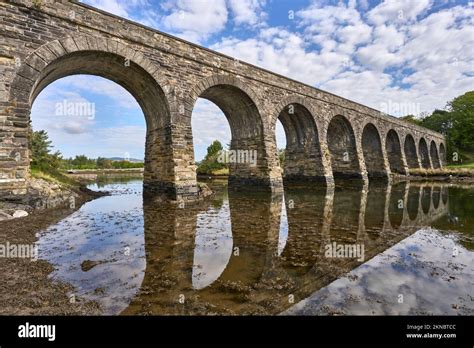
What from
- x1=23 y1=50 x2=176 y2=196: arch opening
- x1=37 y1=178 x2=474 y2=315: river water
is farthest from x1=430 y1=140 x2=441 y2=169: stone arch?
x1=23 y1=50 x2=176 y2=196: arch opening

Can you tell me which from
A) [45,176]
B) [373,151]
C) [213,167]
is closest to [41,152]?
[45,176]

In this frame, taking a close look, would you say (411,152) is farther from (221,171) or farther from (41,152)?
(41,152)

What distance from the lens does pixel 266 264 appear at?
425 cm

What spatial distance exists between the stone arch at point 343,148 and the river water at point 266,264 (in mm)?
14858

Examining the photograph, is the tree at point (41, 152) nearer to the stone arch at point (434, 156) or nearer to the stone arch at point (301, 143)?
the stone arch at point (301, 143)

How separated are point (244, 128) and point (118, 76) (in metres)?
7.40

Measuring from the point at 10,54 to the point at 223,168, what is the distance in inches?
947

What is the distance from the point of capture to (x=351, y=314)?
8.86 feet

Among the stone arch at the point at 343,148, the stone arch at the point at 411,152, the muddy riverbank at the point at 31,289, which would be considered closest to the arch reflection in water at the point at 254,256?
the muddy riverbank at the point at 31,289

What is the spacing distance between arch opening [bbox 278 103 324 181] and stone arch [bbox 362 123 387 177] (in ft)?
31.0

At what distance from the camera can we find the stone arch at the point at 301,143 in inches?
734

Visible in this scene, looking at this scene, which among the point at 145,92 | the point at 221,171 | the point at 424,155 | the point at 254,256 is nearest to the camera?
the point at 254,256
